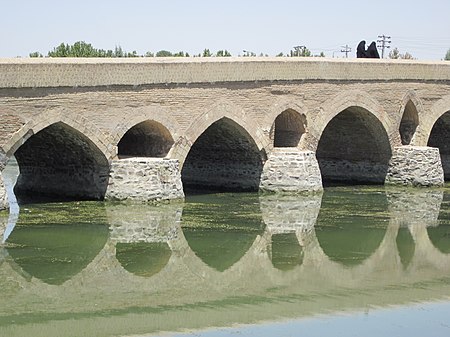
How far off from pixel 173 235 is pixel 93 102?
2861mm

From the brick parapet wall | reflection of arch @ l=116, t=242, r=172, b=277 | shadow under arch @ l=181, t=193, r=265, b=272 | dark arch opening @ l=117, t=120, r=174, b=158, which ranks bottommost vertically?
shadow under arch @ l=181, t=193, r=265, b=272

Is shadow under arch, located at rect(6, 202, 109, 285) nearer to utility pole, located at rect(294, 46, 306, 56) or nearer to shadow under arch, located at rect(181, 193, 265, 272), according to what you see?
A: shadow under arch, located at rect(181, 193, 265, 272)

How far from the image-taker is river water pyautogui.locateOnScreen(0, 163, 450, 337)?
1067 centimetres

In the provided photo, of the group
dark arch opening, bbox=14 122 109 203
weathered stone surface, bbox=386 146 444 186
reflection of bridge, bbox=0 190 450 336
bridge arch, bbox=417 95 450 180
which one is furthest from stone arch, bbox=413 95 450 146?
dark arch opening, bbox=14 122 109 203

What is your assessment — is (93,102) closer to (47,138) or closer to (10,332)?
(47,138)

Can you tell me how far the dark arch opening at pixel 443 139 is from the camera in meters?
24.9

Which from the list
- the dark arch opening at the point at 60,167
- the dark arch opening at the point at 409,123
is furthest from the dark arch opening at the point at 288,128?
the dark arch opening at the point at 60,167

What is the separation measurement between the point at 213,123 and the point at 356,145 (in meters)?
4.82

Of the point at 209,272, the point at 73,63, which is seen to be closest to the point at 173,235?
the point at 209,272

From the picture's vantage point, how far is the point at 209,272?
527 inches

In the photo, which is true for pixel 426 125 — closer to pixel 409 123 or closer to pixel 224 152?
pixel 409 123

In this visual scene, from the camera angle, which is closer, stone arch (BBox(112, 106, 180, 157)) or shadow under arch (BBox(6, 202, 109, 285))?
shadow under arch (BBox(6, 202, 109, 285))

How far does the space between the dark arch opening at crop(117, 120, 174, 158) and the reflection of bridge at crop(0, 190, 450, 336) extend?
1.49 metres

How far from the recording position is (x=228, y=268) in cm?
1373
